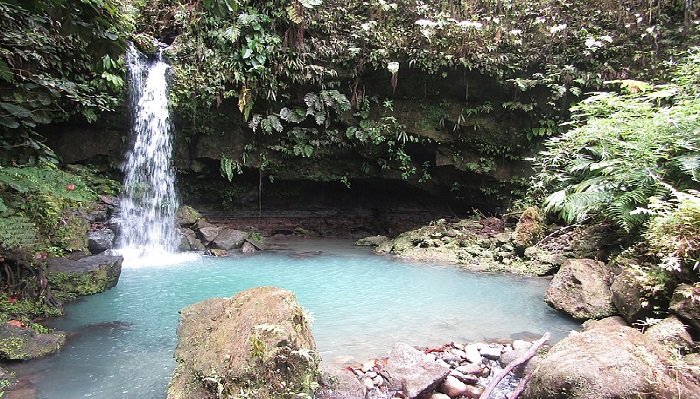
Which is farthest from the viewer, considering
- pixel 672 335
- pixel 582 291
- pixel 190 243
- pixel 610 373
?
pixel 190 243

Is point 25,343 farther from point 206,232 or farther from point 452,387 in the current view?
point 206,232

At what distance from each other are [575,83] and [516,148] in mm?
2154

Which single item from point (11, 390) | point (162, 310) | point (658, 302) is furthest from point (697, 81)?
point (11, 390)

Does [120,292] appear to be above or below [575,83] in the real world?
below

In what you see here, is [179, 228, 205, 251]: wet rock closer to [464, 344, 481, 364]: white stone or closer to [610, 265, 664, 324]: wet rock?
[464, 344, 481, 364]: white stone

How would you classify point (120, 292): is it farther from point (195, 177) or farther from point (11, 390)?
point (195, 177)

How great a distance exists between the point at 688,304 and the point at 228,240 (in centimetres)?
854

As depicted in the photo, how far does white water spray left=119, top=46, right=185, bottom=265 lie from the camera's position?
900cm

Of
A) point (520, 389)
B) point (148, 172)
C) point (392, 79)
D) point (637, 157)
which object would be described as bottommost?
point (520, 389)

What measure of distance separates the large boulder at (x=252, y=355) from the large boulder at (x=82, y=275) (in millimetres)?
3436

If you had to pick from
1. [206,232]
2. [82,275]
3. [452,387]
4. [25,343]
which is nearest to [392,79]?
[206,232]

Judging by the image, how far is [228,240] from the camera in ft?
Result: 30.3

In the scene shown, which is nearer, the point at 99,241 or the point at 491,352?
the point at 491,352

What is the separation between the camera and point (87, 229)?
280 inches
